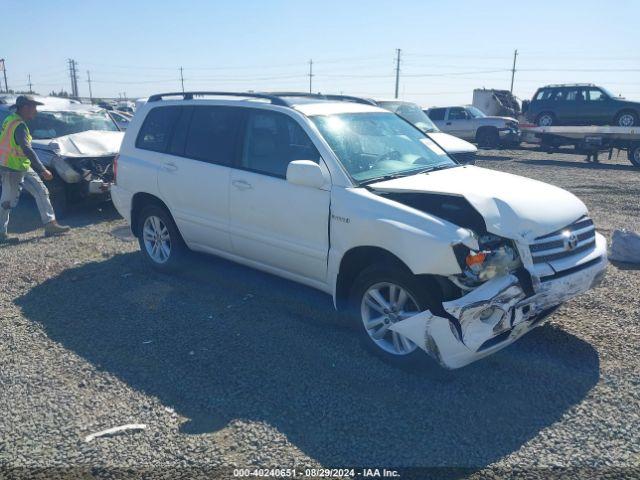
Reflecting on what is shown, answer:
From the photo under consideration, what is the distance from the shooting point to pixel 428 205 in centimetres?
424

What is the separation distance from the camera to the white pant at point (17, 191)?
7.96 m

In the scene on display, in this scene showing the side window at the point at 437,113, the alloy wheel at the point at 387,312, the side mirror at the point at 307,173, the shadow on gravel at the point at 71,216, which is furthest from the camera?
the side window at the point at 437,113

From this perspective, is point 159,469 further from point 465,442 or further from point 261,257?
point 261,257

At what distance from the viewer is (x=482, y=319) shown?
3643mm

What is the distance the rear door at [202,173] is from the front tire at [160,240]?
0.64ft

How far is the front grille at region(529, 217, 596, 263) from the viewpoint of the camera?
153 inches

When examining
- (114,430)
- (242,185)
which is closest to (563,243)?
(242,185)

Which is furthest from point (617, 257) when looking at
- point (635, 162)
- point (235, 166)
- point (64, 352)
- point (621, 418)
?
point (635, 162)

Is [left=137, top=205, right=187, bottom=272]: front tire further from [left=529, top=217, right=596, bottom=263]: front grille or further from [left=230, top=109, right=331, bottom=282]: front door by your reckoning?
[left=529, top=217, right=596, bottom=263]: front grille

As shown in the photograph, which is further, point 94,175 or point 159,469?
point 94,175

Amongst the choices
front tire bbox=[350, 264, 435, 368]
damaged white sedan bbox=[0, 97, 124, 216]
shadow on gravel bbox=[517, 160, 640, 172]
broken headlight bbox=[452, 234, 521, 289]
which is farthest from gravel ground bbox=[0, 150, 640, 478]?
shadow on gravel bbox=[517, 160, 640, 172]

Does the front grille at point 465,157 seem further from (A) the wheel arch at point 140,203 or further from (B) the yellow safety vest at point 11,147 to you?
(B) the yellow safety vest at point 11,147

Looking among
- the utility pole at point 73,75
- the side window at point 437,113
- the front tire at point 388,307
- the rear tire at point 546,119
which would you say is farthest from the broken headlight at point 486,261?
the utility pole at point 73,75

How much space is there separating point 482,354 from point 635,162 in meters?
16.6
